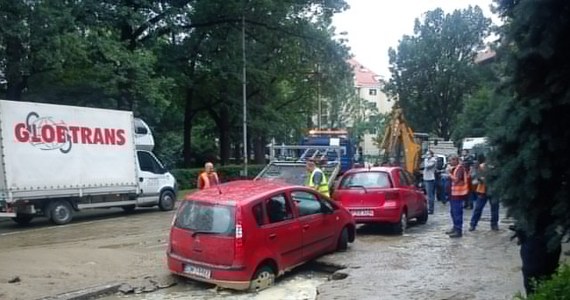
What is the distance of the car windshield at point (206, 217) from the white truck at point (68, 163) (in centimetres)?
839

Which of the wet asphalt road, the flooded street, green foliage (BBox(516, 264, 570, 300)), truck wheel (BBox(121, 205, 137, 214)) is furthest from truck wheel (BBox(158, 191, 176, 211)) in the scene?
green foliage (BBox(516, 264, 570, 300))

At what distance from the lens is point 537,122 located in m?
4.98

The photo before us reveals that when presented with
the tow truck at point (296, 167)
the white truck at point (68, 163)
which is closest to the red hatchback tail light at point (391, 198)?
the tow truck at point (296, 167)

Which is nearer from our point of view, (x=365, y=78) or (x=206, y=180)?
(x=206, y=180)

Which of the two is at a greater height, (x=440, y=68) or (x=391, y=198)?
(x=440, y=68)

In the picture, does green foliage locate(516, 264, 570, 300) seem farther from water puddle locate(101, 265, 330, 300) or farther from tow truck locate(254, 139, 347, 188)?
tow truck locate(254, 139, 347, 188)

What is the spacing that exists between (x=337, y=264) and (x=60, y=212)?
9.94 meters

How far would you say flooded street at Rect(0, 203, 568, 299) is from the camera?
8.72m

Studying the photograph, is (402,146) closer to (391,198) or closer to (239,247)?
(391,198)

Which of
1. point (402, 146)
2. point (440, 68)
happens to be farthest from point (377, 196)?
point (440, 68)

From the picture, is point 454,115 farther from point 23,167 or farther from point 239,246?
point 239,246

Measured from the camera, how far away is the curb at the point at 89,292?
8623 mm

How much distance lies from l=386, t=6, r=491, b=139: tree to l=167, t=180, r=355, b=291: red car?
51.3 meters

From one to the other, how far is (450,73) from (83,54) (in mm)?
43756
